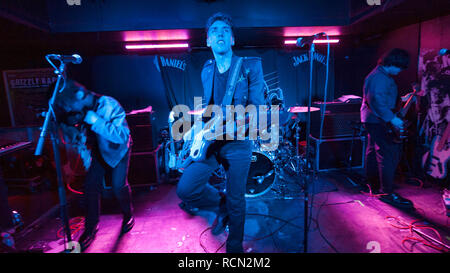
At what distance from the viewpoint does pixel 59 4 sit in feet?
12.9

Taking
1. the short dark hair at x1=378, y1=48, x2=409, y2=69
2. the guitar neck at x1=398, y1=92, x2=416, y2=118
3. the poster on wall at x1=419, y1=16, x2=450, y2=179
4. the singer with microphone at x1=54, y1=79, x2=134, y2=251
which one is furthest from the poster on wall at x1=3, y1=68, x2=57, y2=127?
the poster on wall at x1=419, y1=16, x2=450, y2=179

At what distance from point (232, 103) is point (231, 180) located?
28.8 inches

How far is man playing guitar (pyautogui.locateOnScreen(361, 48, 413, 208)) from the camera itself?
129 inches

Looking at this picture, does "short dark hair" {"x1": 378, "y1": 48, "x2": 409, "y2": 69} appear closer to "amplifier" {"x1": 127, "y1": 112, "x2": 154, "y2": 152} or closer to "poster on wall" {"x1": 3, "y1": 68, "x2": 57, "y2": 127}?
"amplifier" {"x1": 127, "y1": 112, "x2": 154, "y2": 152}

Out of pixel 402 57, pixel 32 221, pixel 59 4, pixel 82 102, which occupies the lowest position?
pixel 32 221

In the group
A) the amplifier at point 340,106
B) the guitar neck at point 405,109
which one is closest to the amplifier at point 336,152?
the amplifier at point 340,106

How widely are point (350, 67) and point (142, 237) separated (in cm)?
595

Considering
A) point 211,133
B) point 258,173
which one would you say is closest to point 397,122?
point 258,173

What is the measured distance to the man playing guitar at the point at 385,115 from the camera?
3.28 metres

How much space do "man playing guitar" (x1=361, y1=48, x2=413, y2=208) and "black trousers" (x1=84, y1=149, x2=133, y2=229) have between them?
349cm

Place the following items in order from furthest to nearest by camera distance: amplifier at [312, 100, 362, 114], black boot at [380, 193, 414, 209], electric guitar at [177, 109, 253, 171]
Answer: amplifier at [312, 100, 362, 114] < black boot at [380, 193, 414, 209] < electric guitar at [177, 109, 253, 171]

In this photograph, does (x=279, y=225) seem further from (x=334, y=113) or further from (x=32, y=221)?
(x=32, y=221)

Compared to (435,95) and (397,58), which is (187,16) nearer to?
(397,58)
